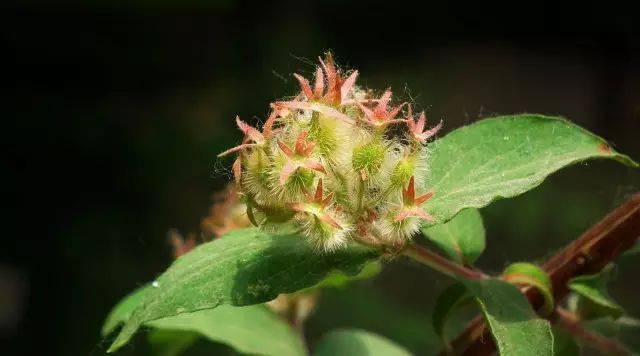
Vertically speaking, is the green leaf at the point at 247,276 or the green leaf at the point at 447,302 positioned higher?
the green leaf at the point at 247,276

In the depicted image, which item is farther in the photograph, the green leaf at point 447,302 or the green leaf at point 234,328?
the green leaf at point 234,328

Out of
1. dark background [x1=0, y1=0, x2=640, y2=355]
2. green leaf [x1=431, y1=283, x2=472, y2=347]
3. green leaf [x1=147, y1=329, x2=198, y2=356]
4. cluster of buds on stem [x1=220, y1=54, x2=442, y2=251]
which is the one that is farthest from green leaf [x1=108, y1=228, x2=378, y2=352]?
dark background [x1=0, y1=0, x2=640, y2=355]

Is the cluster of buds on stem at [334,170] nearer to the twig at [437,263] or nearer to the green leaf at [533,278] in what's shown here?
the twig at [437,263]

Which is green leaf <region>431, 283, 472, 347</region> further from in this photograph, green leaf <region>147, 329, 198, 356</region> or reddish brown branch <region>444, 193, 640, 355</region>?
green leaf <region>147, 329, 198, 356</region>

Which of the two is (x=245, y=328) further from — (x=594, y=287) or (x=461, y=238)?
(x=594, y=287)

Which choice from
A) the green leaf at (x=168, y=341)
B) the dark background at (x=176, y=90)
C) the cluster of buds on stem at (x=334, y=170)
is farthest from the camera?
the dark background at (x=176, y=90)

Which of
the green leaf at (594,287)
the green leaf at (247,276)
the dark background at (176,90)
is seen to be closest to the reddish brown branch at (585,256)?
the green leaf at (594,287)

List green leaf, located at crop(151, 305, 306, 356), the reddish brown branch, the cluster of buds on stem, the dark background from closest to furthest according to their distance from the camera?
the cluster of buds on stem, the reddish brown branch, green leaf, located at crop(151, 305, 306, 356), the dark background
